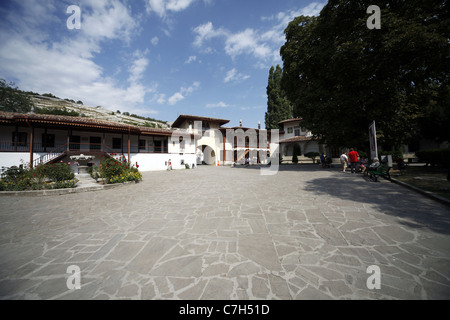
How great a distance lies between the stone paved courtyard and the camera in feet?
6.15

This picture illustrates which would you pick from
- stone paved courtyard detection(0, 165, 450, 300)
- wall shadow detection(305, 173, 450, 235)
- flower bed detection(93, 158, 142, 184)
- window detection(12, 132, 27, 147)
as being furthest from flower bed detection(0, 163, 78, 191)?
wall shadow detection(305, 173, 450, 235)

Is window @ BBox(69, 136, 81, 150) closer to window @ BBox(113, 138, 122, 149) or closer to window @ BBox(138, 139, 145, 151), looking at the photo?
window @ BBox(113, 138, 122, 149)

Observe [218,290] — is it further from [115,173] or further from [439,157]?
[439,157]

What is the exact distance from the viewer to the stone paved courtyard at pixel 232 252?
73.7 inches

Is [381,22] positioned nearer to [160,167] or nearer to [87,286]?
[87,286]

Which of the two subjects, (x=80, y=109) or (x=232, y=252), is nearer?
(x=232, y=252)

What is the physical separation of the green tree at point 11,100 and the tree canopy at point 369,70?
46350 mm

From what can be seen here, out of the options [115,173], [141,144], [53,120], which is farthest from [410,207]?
[141,144]

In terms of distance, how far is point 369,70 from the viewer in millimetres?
9938

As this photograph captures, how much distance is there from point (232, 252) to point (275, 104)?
1478 inches

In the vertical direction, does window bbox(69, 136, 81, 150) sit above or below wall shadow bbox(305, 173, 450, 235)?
above

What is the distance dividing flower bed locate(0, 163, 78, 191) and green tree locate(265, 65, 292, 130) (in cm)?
3368
